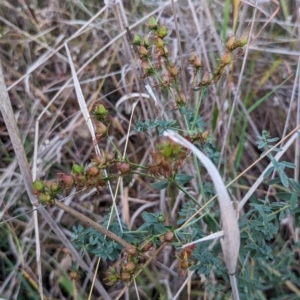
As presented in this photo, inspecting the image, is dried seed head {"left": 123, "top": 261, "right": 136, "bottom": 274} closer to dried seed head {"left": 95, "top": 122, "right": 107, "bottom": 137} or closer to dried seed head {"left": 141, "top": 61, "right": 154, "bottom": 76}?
dried seed head {"left": 95, "top": 122, "right": 107, "bottom": 137}

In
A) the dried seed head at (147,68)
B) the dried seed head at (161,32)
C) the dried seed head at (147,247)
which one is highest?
the dried seed head at (161,32)

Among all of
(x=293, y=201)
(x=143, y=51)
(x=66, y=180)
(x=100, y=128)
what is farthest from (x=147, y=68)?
(x=293, y=201)

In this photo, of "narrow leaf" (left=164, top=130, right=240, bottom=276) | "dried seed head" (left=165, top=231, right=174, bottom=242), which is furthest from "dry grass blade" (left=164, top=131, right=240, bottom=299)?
"dried seed head" (left=165, top=231, right=174, bottom=242)

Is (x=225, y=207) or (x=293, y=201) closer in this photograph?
(x=225, y=207)

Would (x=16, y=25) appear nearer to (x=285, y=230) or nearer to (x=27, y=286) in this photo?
(x=27, y=286)

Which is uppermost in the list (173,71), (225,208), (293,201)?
(173,71)

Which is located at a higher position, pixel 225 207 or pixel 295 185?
pixel 225 207

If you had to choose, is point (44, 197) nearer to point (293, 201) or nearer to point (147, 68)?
point (147, 68)

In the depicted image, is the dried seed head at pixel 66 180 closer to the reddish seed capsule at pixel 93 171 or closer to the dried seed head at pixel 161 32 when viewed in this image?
the reddish seed capsule at pixel 93 171

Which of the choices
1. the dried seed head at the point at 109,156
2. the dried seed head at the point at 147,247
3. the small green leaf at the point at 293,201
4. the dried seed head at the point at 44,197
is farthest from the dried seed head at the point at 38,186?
the small green leaf at the point at 293,201
